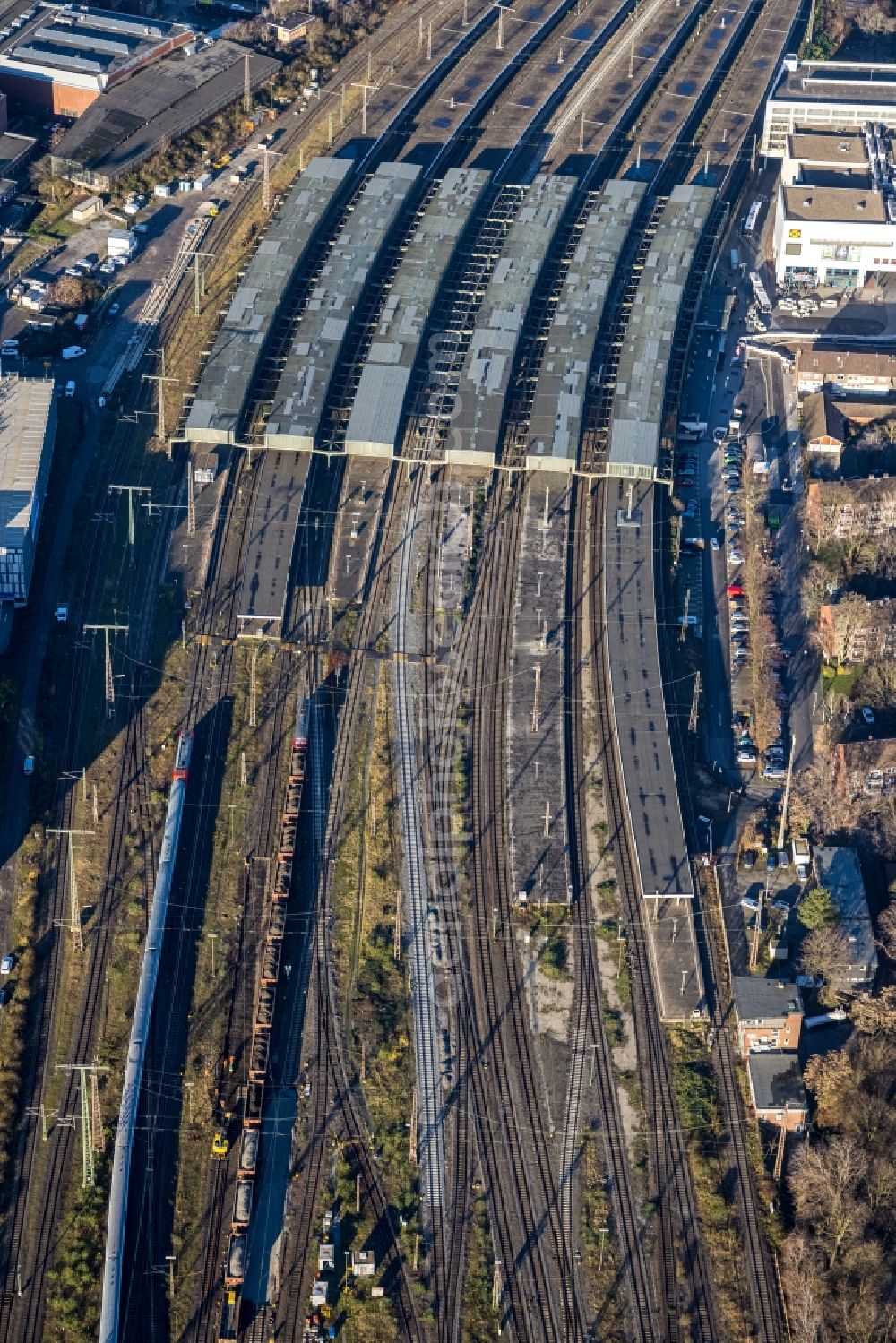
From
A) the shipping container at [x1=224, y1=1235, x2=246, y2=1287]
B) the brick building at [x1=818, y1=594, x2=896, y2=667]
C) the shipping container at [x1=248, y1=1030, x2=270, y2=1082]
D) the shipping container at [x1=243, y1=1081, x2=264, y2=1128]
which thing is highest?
the brick building at [x1=818, y1=594, x2=896, y2=667]

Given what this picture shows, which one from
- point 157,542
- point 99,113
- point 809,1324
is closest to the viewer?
point 809,1324

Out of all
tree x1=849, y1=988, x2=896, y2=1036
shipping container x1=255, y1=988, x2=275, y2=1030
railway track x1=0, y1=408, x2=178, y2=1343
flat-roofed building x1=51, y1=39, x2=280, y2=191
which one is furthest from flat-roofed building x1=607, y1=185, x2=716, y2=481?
shipping container x1=255, y1=988, x2=275, y2=1030

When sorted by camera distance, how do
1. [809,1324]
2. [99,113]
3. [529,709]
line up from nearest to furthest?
1. [809,1324]
2. [529,709]
3. [99,113]

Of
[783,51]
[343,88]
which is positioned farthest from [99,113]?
[783,51]

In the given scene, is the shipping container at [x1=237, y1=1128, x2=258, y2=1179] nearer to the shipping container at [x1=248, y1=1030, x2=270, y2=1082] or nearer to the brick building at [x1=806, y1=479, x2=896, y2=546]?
the shipping container at [x1=248, y1=1030, x2=270, y2=1082]

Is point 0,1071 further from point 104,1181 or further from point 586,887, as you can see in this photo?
point 586,887

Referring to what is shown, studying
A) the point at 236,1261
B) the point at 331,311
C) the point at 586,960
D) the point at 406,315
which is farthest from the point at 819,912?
the point at 331,311

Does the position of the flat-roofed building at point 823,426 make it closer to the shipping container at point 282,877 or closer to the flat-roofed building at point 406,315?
the flat-roofed building at point 406,315
